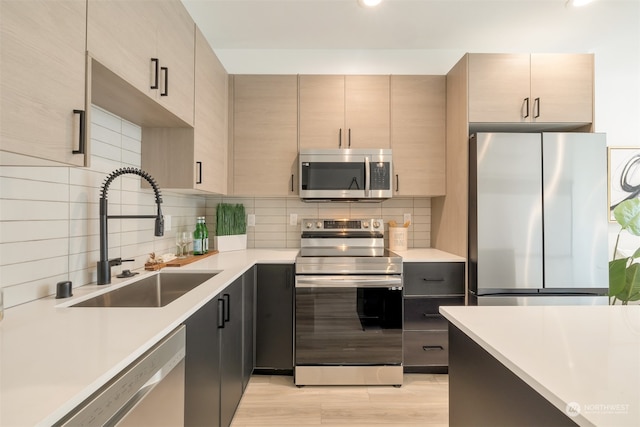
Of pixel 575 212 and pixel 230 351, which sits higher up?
pixel 575 212

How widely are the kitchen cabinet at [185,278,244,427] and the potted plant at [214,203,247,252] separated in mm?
841

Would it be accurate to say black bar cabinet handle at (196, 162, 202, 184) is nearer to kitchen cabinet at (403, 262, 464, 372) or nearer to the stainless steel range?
the stainless steel range

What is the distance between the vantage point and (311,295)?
2.19 m

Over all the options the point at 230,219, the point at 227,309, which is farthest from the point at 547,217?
the point at 230,219

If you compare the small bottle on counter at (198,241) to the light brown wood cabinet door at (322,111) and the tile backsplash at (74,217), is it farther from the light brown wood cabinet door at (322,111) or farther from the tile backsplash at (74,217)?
the light brown wood cabinet door at (322,111)

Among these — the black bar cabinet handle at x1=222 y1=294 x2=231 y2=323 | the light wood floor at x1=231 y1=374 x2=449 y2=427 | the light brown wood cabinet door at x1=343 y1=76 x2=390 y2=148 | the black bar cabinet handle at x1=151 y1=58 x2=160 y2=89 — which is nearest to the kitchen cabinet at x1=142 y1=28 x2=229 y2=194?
the black bar cabinet handle at x1=151 y1=58 x2=160 y2=89

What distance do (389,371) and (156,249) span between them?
1.75m

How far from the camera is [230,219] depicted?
267 cm

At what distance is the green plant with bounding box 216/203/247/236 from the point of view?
2.63 meters

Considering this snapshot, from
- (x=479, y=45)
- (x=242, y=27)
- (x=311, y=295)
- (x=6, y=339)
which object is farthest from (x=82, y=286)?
(x=479, y=45)

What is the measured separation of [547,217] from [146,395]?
2365 millimetres

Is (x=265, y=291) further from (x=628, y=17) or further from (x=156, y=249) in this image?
(x=628, y=17)

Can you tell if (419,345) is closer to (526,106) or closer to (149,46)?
(526,106)

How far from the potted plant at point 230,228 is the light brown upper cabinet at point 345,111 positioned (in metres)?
0.82
